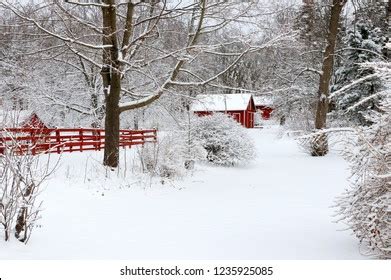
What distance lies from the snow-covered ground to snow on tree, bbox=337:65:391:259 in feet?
1.84

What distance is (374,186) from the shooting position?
15.3ft

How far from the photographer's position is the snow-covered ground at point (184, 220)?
5465mm

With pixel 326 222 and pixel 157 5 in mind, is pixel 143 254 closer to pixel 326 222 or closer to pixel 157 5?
pixel 326 222

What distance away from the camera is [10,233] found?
556 cm

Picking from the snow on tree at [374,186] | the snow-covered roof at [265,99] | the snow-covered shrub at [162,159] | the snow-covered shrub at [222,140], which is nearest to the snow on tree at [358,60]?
the snow-covered roof at [265,99]

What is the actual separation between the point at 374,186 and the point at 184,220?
349 cm

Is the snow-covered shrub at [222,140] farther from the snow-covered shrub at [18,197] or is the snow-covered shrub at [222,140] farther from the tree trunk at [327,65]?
the snow-covered shrub at [18,197]

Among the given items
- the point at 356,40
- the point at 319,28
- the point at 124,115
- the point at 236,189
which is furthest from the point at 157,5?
the point at 356,40

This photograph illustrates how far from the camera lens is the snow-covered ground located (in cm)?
546

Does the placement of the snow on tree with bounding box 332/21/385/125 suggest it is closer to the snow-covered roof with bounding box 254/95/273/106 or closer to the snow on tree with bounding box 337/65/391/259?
the snow-covered roof with bounding box 254/95/273/106

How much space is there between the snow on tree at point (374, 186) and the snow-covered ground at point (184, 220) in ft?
1.84

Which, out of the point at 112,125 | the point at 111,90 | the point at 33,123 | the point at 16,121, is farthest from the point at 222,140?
the point at 16,121

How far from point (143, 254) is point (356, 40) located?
80.5 ft

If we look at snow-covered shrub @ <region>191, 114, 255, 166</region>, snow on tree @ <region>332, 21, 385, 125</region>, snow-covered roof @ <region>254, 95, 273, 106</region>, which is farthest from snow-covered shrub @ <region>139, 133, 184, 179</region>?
snow on tree @ <region>332, 21, 385, 125</region>
